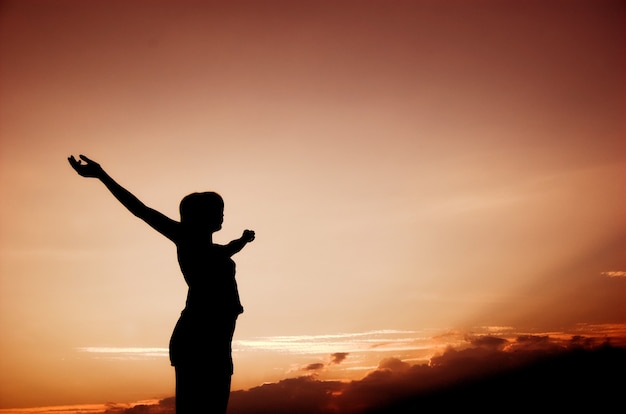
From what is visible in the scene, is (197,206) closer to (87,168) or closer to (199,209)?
(199,209)

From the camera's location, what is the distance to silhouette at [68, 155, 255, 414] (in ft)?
20.1

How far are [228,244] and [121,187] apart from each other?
1209mm

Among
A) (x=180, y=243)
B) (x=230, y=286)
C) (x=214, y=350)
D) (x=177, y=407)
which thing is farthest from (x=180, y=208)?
(x=177, y=407)

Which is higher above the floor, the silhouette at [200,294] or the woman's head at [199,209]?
the woman's head at [199,209]

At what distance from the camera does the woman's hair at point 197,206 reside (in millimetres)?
6328

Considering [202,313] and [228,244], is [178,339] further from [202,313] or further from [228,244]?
[228,244]

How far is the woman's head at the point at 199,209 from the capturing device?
249 inches

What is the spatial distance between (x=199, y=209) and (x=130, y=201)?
68 centimetres

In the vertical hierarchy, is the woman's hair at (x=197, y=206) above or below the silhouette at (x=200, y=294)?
above

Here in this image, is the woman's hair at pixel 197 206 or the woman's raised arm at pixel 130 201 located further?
the woman's hair at pixel 197 206

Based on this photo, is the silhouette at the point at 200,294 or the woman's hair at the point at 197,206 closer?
the silhouette at the point at 200,294

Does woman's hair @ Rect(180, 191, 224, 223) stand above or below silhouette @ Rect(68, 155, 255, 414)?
above

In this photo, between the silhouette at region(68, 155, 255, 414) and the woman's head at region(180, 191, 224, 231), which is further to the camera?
the woman's head at region(180, 191, 224, 231)

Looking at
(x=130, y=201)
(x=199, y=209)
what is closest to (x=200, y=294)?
(x=199, y=209)
